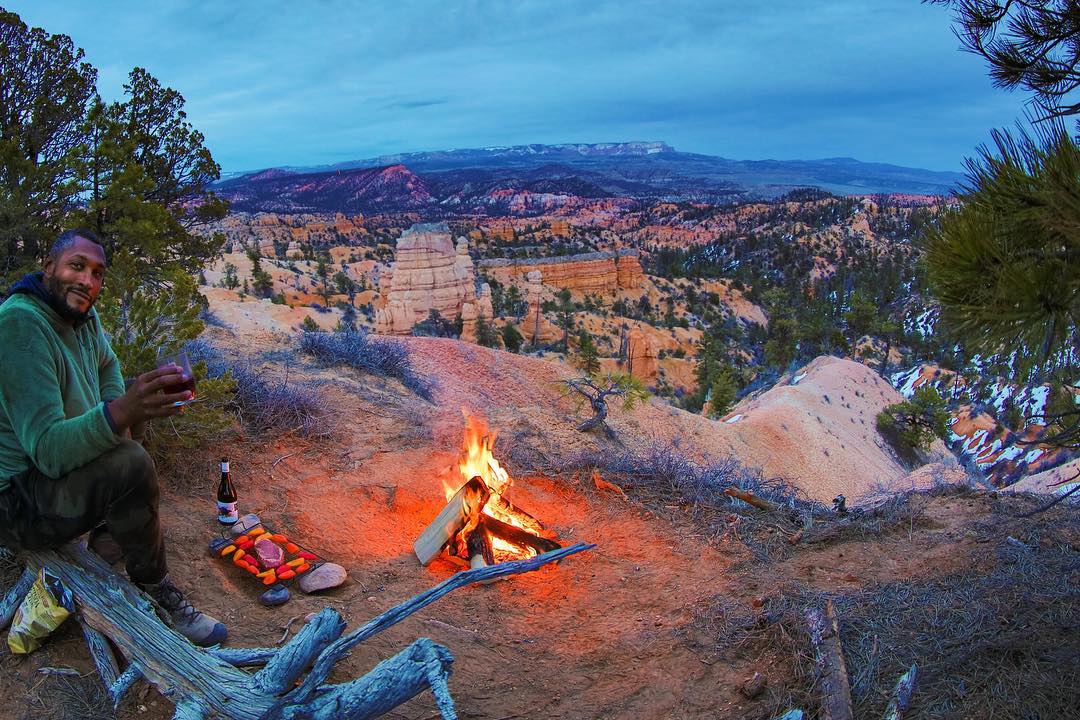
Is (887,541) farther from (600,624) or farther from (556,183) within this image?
(556,183)

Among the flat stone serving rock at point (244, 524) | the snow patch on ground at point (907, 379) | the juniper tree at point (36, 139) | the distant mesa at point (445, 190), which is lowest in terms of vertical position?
the snow patch on ground at point (907, 379)

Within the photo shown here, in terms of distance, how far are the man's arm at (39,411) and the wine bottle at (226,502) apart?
1765mm

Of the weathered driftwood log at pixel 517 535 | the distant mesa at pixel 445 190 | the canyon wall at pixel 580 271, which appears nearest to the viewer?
the weathered driftwood log at pixel 517 535

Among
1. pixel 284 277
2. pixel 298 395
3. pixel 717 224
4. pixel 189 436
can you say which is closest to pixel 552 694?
pixel 189 436

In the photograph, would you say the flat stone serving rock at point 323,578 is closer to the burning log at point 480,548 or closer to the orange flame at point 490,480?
the burning log at point 480,548

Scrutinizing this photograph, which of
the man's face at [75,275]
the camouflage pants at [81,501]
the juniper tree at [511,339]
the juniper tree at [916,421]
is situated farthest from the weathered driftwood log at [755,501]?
the juniper tree at [511,339]

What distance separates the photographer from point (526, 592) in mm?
4270

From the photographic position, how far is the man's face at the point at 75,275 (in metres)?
2.79

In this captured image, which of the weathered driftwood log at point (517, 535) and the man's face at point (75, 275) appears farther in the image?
the weathered driftwood log at point (517, 535)

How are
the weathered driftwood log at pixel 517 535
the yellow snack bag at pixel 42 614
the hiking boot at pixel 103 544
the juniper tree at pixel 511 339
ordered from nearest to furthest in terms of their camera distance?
1. the yellow snack bag at pixel 42 614
2. the hiking boot at pixel 103 544
3. the weathered driftwood log at pixel 517 535
4. the juniper tree at pixel 511 339

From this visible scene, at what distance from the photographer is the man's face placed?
2791 mm

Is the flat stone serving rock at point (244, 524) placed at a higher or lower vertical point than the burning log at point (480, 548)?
higher

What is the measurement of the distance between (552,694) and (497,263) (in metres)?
51.4

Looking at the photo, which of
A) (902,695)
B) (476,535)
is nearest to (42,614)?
(476,535)
